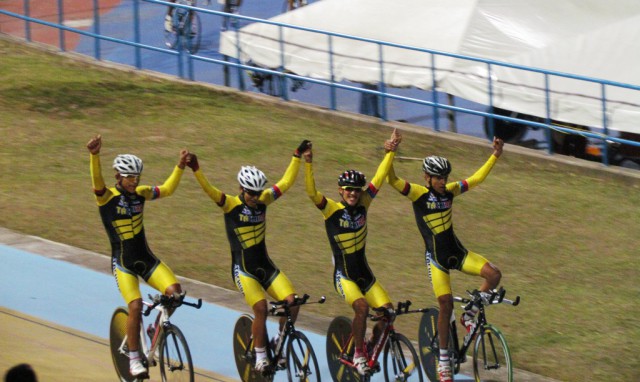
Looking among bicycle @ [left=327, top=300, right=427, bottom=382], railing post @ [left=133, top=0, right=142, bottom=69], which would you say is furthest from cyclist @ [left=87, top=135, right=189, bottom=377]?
railing post @ [left=133, top=0, right=142, bottom=69]

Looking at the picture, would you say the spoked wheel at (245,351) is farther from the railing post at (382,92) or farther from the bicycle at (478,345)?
the railing post at (382,92)

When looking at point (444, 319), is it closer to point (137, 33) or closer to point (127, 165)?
point (127, 165)

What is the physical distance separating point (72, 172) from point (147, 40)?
7.58 meters

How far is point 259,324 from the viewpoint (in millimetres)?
10258

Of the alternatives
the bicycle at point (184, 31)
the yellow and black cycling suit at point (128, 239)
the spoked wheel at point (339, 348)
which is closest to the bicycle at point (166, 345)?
the yellow and black cycling suit at point (128, 239)

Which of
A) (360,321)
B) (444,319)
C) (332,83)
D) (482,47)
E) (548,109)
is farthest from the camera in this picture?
(332,83)

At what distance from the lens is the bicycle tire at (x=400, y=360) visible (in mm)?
10438

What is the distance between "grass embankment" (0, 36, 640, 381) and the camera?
13180 mm

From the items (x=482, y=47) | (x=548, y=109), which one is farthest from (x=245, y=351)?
(x=482, y=47)

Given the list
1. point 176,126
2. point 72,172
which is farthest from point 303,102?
point 72,172

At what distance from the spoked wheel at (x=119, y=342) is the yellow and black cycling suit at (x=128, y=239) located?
1.46ft

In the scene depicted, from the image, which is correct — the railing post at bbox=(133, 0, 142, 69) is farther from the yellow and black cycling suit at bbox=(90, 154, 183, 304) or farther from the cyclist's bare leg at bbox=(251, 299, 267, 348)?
the cyclist's bare leg at bbox=(251, 299, 267, 348)

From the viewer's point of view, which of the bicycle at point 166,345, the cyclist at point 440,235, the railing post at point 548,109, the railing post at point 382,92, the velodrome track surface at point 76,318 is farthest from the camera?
the railing post at point 382,92

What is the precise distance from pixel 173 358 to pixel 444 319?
2396 millimetres
